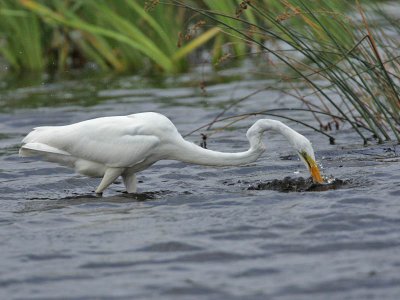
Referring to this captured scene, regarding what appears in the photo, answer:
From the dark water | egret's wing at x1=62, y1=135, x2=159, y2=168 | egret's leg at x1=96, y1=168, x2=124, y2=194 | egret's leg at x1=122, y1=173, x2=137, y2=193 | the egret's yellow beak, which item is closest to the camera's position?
the dark water

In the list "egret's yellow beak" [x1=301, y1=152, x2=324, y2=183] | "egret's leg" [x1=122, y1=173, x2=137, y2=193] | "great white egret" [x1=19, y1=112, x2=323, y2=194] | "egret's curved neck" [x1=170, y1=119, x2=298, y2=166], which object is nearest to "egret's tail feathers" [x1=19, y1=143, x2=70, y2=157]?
"great white egret" [x1=19, y1=112, x2=323, y2=194]

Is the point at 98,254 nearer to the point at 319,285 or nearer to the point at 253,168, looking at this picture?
the point at 319,285

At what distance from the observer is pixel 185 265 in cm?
627

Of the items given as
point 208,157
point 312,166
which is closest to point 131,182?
point 208,157

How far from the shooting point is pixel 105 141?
860 cm

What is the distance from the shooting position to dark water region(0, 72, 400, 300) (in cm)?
582

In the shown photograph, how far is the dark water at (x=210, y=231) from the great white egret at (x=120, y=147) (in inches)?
11.7

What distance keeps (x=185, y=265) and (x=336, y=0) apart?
4.25 metres

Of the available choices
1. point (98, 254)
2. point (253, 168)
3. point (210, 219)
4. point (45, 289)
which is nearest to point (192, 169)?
point (253, 168)

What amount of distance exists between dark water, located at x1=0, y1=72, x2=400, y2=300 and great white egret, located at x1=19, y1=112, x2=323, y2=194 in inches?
11.7

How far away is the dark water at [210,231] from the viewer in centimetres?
582

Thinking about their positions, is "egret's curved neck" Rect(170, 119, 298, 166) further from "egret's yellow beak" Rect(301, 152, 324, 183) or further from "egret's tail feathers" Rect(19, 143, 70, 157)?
"egret's tail feathers" Rect(19, 143, 70, 157)

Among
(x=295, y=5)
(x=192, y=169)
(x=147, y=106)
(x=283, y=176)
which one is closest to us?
(x=295, y=5)

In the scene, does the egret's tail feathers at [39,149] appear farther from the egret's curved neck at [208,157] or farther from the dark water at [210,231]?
the egret's curved neck at [208,157]
